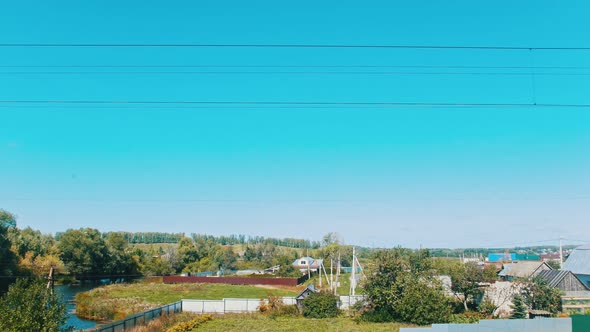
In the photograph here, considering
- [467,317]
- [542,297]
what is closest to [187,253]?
[467,317]

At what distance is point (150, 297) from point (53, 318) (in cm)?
2611

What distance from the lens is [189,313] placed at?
27.2 meters

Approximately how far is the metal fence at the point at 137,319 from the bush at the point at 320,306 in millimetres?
8239

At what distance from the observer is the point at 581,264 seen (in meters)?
41.4

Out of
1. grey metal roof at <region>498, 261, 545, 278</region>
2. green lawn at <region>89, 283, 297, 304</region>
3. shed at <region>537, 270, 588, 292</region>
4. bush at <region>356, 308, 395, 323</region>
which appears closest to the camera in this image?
bush at <region>356, 308, 395, 323</region>

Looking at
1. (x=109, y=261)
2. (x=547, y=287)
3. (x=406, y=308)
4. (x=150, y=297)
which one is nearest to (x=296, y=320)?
(x=406, y=308)

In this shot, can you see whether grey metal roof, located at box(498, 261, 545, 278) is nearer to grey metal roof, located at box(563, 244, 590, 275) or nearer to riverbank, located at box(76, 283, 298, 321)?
grey metal roof, located at box(563, 244, 590, 275)

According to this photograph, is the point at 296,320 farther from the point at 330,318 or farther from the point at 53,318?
the point at 53,318

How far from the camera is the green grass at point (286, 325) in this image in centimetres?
2291

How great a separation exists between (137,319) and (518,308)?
20.3m

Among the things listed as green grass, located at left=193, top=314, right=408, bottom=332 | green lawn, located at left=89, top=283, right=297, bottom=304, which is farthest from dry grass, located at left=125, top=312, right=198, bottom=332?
green lawn, located at left=89, top=283, right=297, bottom=304

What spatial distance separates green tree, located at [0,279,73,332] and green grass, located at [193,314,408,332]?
9803mm

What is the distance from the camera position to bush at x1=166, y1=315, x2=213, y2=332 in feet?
70.9

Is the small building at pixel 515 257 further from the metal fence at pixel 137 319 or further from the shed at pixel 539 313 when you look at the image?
the metal fence at pixel 137 319
